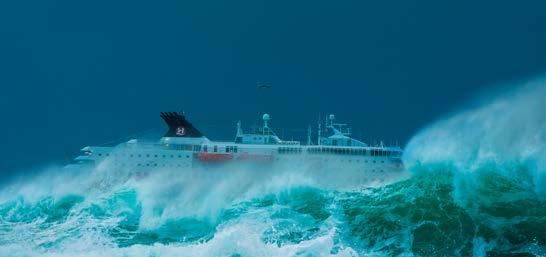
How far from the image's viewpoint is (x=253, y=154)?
33625 millimetres

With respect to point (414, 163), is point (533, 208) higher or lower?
lower

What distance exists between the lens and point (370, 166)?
3212 cm

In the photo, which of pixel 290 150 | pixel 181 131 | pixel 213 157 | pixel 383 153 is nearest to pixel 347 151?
pixel 383 153

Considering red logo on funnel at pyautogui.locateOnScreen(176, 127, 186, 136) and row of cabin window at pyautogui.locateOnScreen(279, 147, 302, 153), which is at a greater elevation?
red logo on funnel at pyautogui.locateOnScreen(176, 127, 186, 136)

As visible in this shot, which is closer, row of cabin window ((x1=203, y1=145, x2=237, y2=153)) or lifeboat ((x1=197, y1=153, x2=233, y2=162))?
lifeboat ((x1=197, y1=153, x2=233, y2=162))

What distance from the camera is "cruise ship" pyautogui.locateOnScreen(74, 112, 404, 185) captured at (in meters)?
32.0

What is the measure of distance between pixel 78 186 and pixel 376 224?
70.4ft

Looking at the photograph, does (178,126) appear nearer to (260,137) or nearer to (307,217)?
(260,137)

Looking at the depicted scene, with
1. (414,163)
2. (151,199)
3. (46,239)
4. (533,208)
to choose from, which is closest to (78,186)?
(151,199)

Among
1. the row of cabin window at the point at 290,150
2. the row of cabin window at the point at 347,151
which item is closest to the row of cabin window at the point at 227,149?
the row of cabin window at the point at 290,150

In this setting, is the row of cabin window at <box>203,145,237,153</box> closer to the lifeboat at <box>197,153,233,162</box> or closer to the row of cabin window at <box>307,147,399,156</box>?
the lifeboat at <box>197,153,233,162</box>

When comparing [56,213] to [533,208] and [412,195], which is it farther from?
[533,208]

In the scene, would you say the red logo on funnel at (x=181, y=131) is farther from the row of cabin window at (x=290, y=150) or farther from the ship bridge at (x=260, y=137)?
the row of cabin window at (x=290, y=150)

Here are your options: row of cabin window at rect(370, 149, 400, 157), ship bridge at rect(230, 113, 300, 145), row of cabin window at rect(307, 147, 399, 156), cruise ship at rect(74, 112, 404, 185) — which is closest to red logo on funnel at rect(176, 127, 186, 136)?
cruise ship at rect(74, 112, 404, 185)
